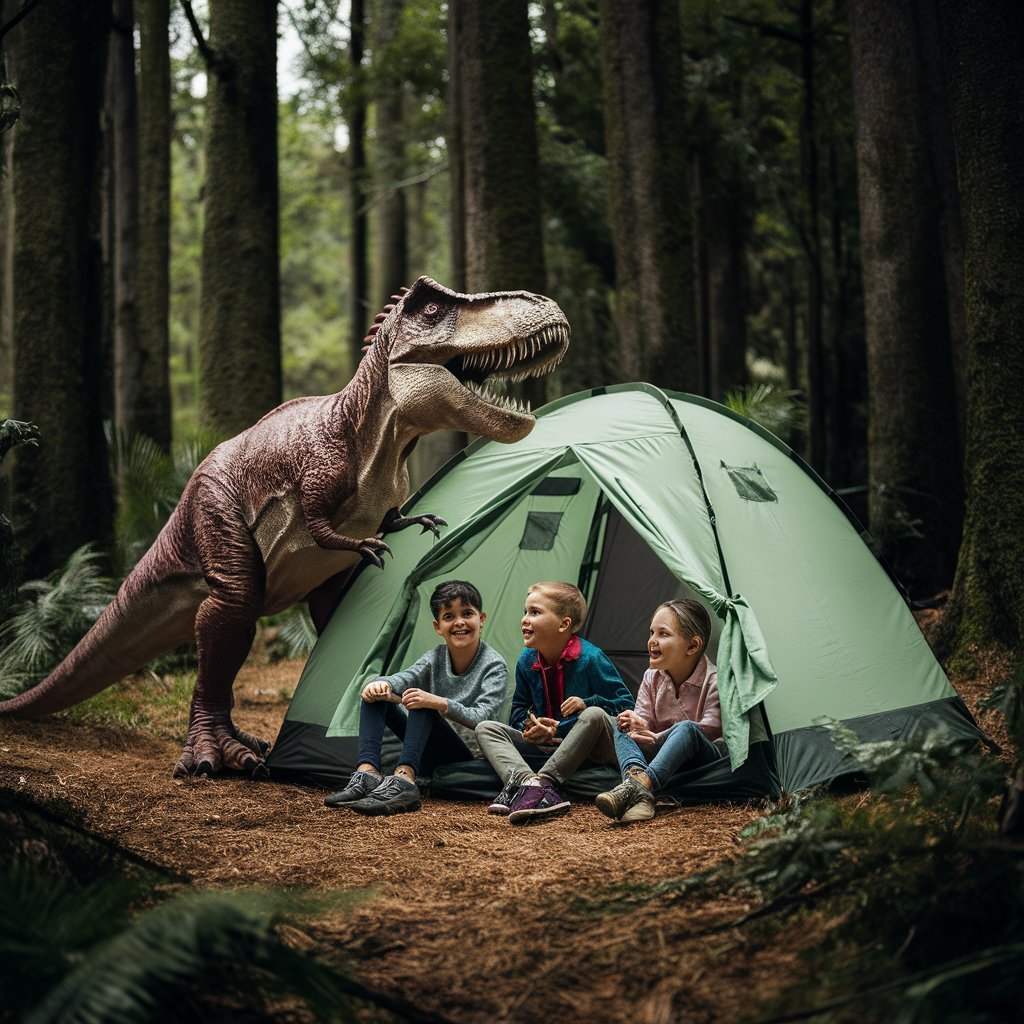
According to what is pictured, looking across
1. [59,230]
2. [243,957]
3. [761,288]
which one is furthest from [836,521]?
[761,288]

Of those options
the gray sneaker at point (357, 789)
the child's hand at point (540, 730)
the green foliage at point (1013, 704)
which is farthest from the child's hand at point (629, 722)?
the green foliage at point (1013, 704)

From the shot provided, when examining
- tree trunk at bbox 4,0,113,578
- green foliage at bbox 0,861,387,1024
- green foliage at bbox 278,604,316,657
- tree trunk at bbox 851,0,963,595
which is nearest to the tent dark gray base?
green foliage at bbox 0,861,387,1024

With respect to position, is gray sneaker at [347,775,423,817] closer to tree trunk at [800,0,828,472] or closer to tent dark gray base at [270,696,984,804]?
tent dark gray base at [270,696,984,804]

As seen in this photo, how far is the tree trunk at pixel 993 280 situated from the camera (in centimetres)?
519

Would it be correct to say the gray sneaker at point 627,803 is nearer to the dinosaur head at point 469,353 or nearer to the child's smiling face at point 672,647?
the child's smiling face at point 672,647

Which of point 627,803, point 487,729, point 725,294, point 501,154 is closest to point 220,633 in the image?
point 487,729

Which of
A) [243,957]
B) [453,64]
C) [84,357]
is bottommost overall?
[243,957]

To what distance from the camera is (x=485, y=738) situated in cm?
459

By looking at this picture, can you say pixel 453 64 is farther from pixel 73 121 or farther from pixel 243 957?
pixel 243 957

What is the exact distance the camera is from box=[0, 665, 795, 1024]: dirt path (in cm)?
247

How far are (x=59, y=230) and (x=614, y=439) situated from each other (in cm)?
385

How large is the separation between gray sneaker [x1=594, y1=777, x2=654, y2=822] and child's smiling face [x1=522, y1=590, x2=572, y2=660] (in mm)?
839

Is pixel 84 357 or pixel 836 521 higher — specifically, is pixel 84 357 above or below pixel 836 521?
above

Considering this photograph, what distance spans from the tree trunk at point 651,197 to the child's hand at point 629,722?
4.13 m
